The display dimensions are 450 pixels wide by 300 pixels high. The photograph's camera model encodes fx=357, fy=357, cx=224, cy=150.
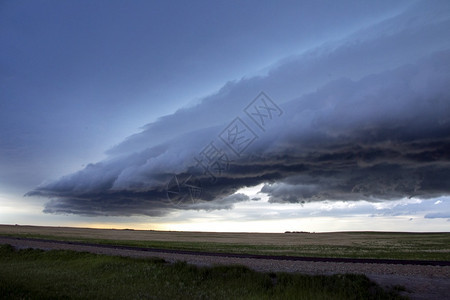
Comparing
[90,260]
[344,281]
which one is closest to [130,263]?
[90,260]

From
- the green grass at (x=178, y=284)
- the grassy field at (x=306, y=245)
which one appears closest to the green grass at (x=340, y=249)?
the grassy field at (x=306, y=245)

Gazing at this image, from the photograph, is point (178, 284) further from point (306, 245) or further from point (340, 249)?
point (306, 245)

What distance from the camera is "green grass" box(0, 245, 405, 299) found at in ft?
50.0

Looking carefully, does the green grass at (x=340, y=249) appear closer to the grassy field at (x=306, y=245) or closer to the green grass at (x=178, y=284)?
the grassy field at (x=306, y=245)

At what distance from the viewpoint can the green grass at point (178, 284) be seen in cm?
1523

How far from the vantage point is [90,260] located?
89.4 feet

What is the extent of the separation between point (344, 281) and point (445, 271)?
10461 millimetres

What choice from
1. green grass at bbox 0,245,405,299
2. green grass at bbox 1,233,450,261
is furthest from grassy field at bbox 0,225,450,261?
green grass at bbox 0,245,405,299

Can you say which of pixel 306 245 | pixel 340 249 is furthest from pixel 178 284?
pixel 306 245

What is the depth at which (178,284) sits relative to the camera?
18.6 metres

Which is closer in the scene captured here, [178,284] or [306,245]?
[178,284]

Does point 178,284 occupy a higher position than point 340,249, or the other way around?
point 178,284

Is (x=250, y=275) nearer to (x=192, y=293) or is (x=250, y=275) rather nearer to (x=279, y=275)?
(x=279, y=275)

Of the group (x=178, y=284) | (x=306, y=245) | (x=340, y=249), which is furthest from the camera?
(x=306, y=245)
